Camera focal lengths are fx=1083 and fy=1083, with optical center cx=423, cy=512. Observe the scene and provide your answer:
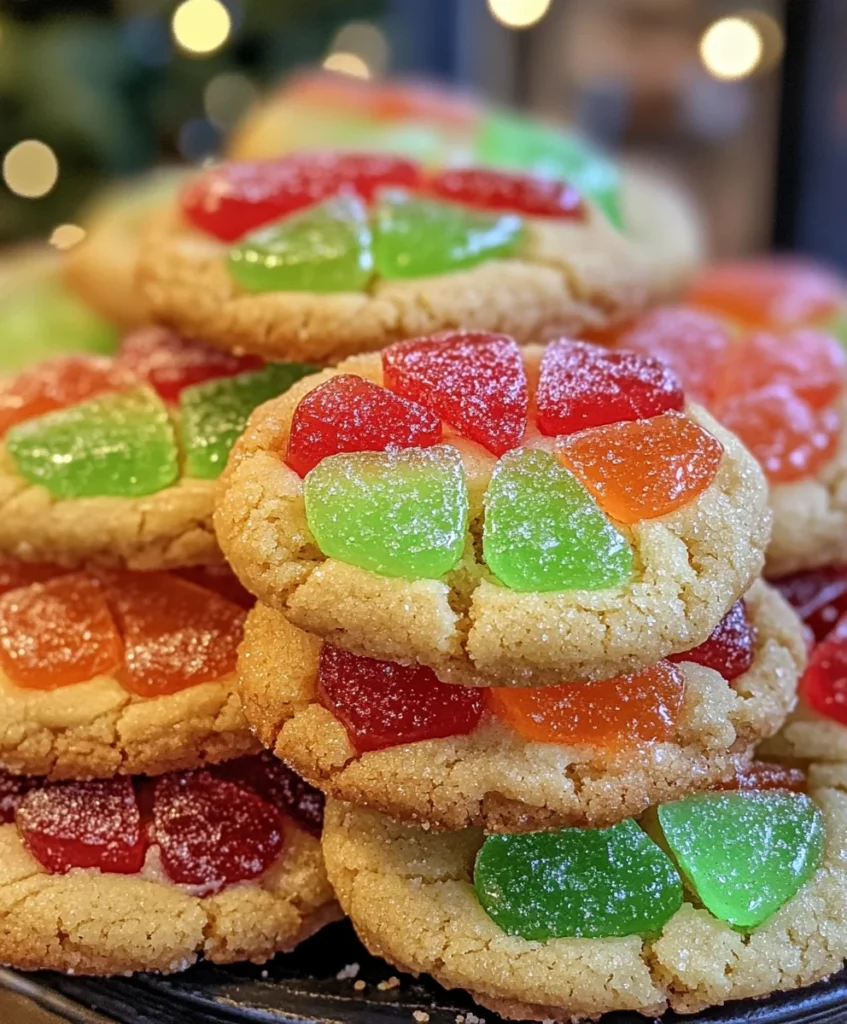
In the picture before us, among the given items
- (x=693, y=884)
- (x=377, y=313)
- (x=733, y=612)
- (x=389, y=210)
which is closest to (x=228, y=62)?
(x=389, y=210)

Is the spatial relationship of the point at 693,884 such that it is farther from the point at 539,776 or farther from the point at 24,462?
the point at 24,462

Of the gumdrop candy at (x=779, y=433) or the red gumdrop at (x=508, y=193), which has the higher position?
the red gumdrop at (x=508, y=193)

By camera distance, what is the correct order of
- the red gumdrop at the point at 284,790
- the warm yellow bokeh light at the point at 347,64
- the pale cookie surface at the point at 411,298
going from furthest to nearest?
the warm yellow bokeh light at the point at 347,64
the pale cookie surface at the point at 411,298
the red gumdrop at the point at 284,790

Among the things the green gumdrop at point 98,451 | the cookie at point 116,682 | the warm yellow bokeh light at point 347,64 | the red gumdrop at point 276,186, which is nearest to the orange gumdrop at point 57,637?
the cookie at point 116,682

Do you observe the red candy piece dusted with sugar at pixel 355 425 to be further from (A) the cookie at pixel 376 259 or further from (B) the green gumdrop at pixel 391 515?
(A) the cookie at pixel 376 259

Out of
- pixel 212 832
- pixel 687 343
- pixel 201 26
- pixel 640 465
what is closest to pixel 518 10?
pixel 201 26

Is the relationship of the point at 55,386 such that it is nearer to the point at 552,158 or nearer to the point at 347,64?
the point at 552,158
